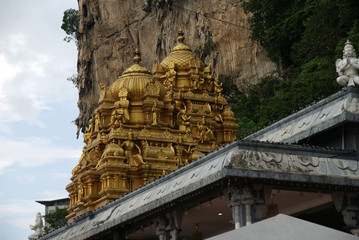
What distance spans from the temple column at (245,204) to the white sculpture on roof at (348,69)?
13.5 feet

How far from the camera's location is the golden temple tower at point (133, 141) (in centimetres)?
3909

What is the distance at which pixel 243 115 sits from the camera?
188 ft

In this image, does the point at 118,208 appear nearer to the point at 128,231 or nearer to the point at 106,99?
the point at 128,231

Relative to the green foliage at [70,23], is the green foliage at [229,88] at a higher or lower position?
lower

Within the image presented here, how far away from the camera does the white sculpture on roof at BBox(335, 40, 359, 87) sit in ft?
78.0

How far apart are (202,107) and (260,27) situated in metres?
14.1

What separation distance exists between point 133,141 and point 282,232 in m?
26.6

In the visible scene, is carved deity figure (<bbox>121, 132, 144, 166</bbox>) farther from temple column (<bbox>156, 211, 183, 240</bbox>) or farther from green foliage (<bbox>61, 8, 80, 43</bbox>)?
green foliage (<bbox>61, 8, 80, 43</bbox>)

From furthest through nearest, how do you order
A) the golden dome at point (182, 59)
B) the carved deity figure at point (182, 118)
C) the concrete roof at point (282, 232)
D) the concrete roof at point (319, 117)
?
the golden dome at point (182, 59), the carved deity figure at point (182, 118), the concrete roof at point (319, 117), the concrete roof at point (282, 232)

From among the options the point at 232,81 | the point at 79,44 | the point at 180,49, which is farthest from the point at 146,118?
the point at 79,44

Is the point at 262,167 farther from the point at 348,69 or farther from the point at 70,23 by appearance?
the point at 70,23

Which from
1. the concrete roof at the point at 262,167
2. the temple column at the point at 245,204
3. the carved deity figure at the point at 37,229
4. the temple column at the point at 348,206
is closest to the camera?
the concrete roof at the point at 262,167

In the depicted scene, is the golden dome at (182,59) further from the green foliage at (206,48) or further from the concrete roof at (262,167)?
the concrete roof at (262,167)

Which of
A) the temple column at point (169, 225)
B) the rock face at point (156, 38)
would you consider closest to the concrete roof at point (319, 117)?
the temple column at point (169, 225)
